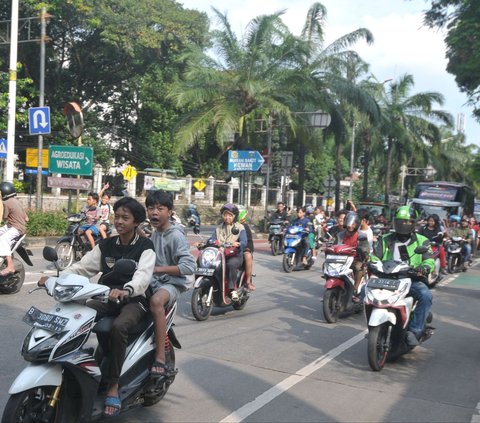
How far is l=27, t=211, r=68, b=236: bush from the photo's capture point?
56.1 ft

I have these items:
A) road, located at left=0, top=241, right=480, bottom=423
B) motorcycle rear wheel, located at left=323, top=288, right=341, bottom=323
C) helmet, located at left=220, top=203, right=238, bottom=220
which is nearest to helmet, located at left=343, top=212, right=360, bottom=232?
motorcycle rear wheel, located at left=323, top=288, right=341, bottom=323

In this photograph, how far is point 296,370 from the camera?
240 inches

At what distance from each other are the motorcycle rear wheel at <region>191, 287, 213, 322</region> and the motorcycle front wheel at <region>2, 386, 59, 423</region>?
4.41 meters

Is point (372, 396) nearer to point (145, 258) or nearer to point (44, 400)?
point (145, 258)

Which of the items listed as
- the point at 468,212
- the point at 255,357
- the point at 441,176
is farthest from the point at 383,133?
the point at 255,357

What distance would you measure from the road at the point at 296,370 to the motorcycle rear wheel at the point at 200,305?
0.16 metres

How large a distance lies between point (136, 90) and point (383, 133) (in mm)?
17223

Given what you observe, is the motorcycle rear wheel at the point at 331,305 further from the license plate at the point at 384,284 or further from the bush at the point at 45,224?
the bush at the point at 45,224

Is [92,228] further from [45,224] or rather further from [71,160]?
[45,224]

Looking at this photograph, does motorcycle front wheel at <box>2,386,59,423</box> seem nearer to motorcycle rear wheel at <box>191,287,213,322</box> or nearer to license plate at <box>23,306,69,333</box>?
license plate at <box>23,306,69,333</box>

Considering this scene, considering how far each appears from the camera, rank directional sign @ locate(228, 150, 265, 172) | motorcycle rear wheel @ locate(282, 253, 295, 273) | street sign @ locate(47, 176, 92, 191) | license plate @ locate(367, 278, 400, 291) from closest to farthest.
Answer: license plate @ locate(367, 278, 400, 291) < motorcycle rear wheel @ locate(282, 253, 295, 273) < street sign @ locate(47, 176, 92, 191) < directional sign @ locate(228, 150, 265, 172)

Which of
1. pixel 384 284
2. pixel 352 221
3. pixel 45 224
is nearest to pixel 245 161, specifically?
pixel 45 224

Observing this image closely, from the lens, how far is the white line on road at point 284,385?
4.68m

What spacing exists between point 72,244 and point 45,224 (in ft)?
17.6
